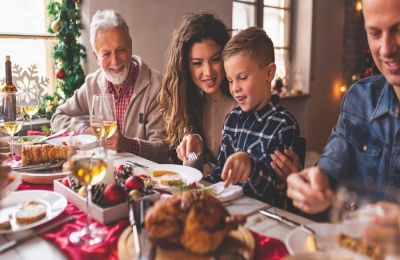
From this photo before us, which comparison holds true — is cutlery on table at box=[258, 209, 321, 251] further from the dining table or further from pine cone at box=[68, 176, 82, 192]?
pine cone at box=[68, 176, 82, 192]

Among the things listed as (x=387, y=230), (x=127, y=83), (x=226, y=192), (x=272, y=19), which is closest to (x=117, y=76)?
(x=127, y=83)

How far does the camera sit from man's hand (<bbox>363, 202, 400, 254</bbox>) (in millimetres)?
457

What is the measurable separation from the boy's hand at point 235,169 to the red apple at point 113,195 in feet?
1.02

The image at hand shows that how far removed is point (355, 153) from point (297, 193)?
545mm

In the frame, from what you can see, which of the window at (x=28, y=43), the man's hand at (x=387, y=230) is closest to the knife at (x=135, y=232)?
the man's hand at (x=387, y=230)

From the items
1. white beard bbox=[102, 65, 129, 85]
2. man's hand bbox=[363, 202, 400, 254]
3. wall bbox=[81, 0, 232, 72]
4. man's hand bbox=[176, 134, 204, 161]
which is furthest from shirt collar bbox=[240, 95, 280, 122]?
wall bbox=[81, 0, 232, 72]

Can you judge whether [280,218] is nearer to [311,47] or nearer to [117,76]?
[117,76]

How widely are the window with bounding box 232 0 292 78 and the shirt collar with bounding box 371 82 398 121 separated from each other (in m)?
3.24

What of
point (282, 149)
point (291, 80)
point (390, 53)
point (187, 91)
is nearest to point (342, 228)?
point (390, 53)

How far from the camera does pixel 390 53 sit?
1104 millimetres

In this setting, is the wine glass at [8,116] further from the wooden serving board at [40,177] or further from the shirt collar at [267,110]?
the shirt collar at [267,110]

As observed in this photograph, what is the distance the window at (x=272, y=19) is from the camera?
449 centimetres

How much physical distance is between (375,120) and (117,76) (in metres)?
1.54

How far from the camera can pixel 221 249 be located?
78cm
